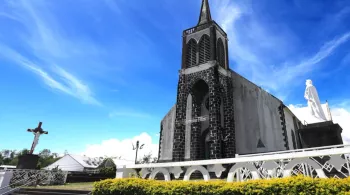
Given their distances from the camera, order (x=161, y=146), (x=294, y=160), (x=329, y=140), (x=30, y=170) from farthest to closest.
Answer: (x=161, y=146), (x=30, y=170), (x=329, y=140), (x=294, y=160)

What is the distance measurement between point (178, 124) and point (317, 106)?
10.4m

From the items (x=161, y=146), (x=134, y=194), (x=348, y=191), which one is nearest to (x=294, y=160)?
(x=348, y=191)

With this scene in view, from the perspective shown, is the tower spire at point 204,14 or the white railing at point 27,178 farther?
the tower spire at point 204,14

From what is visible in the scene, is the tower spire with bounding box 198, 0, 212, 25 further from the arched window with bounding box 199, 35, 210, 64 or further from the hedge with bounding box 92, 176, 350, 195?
the hedge with bounding box 92, 176, 350, 195

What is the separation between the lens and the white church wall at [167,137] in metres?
21.3

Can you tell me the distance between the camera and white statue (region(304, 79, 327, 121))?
11984mm

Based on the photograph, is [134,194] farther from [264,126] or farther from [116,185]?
[264,126]

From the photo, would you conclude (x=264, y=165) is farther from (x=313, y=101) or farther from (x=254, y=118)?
(x=254, y=118)

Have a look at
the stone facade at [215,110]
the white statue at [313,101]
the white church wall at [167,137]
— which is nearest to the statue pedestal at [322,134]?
the white statue at [313,101]

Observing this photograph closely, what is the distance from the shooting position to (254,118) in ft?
60.6

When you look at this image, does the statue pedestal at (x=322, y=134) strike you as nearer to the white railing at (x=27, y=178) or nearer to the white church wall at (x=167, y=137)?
the white church wall at (x=167, y=137)

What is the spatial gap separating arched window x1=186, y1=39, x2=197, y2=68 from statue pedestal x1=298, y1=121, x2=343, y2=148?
11.9m

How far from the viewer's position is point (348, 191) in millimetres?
4281

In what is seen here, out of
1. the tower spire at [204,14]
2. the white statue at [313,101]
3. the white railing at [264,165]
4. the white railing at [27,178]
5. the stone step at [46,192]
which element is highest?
the tower spire at [204,14]
